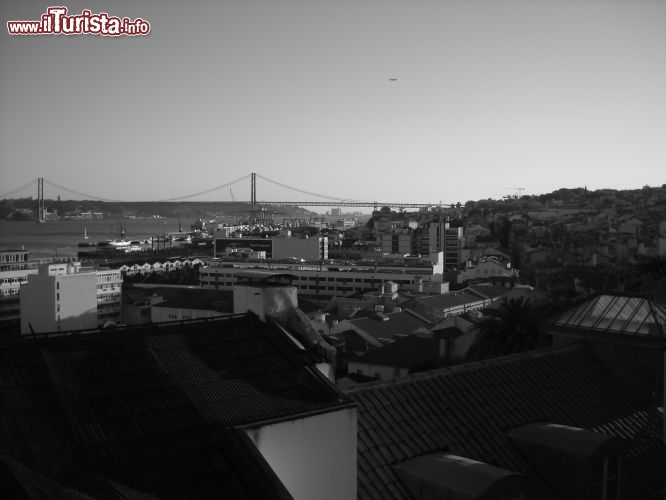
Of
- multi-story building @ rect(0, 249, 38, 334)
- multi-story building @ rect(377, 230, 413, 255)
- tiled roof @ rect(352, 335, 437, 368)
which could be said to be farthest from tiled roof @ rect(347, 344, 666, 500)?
multi-story building @ rect(377, 230, 413, 255)

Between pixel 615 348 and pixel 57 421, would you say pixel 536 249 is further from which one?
pixel 57 421

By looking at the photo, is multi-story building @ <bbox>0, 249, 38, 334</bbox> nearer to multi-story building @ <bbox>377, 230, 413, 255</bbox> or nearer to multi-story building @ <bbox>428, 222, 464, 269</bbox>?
multi-story building @ <bbox>428, 222, 464, 269</bbox>

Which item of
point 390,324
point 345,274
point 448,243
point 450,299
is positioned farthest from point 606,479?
point 448,243

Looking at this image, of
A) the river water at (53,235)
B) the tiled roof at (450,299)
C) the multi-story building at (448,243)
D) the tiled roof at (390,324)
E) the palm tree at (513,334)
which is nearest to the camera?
the palm tree at (513,334)

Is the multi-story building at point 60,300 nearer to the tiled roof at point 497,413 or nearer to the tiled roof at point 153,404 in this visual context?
the tiled roof at point 497,413

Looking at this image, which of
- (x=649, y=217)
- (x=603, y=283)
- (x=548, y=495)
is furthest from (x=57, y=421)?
(x=649, y=217)

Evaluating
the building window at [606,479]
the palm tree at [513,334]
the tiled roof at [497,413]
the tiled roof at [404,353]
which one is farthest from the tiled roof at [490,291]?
the building window at [606,479]

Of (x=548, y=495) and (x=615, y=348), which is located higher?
(x=615, y=348)
